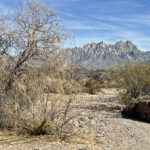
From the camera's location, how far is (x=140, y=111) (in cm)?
911

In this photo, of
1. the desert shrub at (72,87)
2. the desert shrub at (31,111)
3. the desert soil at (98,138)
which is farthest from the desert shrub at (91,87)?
the desert shrub at (31,111)

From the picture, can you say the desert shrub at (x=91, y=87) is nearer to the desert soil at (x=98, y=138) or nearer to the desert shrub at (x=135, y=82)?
the desert shrub at (x=135, y=82)

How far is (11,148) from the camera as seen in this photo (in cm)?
515

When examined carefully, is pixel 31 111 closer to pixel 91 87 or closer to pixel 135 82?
pixel 135 82

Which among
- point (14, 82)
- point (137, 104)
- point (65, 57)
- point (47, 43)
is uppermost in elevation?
point (47, 43)

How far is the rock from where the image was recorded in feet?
28.8

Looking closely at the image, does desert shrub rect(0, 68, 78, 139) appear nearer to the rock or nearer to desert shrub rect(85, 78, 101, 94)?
the rock

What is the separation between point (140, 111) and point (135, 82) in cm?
168

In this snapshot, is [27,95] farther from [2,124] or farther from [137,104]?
[137,104]

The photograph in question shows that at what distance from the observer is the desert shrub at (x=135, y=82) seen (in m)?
10.2

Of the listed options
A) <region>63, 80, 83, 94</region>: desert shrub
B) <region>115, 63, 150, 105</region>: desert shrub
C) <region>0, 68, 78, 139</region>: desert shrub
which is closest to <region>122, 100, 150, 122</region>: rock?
<region>115, 63, 150, 105</region>: desert shrub

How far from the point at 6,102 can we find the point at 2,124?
61 cm

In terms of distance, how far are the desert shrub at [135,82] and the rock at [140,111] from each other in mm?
512

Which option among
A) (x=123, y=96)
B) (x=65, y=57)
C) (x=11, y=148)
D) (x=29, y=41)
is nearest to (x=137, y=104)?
(x=123, y=96)
